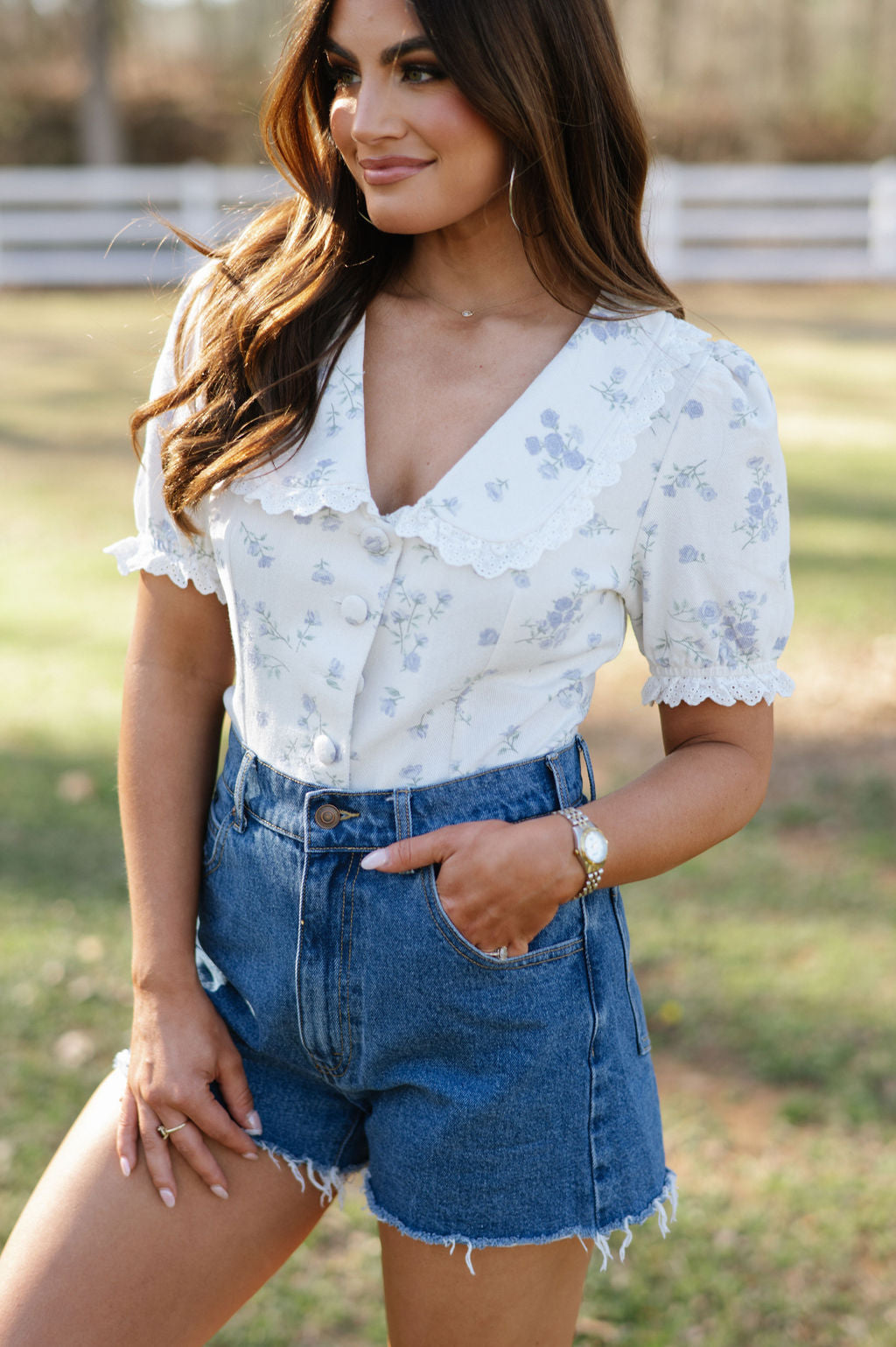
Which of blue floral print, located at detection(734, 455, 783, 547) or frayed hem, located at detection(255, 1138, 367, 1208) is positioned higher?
blue floral print, located at detection(734, 455, 783, 547)

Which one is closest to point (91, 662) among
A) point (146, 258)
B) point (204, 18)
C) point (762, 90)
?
point (146, 258)

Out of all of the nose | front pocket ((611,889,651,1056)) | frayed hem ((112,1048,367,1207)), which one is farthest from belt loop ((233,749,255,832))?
the nose

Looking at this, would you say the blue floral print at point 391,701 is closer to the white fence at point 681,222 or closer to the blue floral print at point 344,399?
the blue floral print at point 344,399

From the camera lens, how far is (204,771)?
1.79 metres

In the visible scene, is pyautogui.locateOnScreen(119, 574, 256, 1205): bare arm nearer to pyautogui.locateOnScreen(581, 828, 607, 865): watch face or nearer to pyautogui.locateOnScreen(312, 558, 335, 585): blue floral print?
pyautogui.locateOnScreen(312, 558, 335, 585): blue floral print

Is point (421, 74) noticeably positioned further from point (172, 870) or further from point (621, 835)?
point (172, 870)

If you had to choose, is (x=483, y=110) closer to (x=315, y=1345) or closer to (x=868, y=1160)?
(x=315, y=1345)

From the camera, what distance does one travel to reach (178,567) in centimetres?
173

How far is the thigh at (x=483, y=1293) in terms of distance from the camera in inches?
64.0

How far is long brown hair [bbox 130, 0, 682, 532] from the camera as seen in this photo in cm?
153

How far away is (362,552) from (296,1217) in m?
0.84

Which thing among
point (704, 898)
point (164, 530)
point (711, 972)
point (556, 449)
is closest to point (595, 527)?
point (556, 449)

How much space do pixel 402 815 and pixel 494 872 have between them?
0.12 m

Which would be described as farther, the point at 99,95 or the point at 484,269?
the point at 99,95
